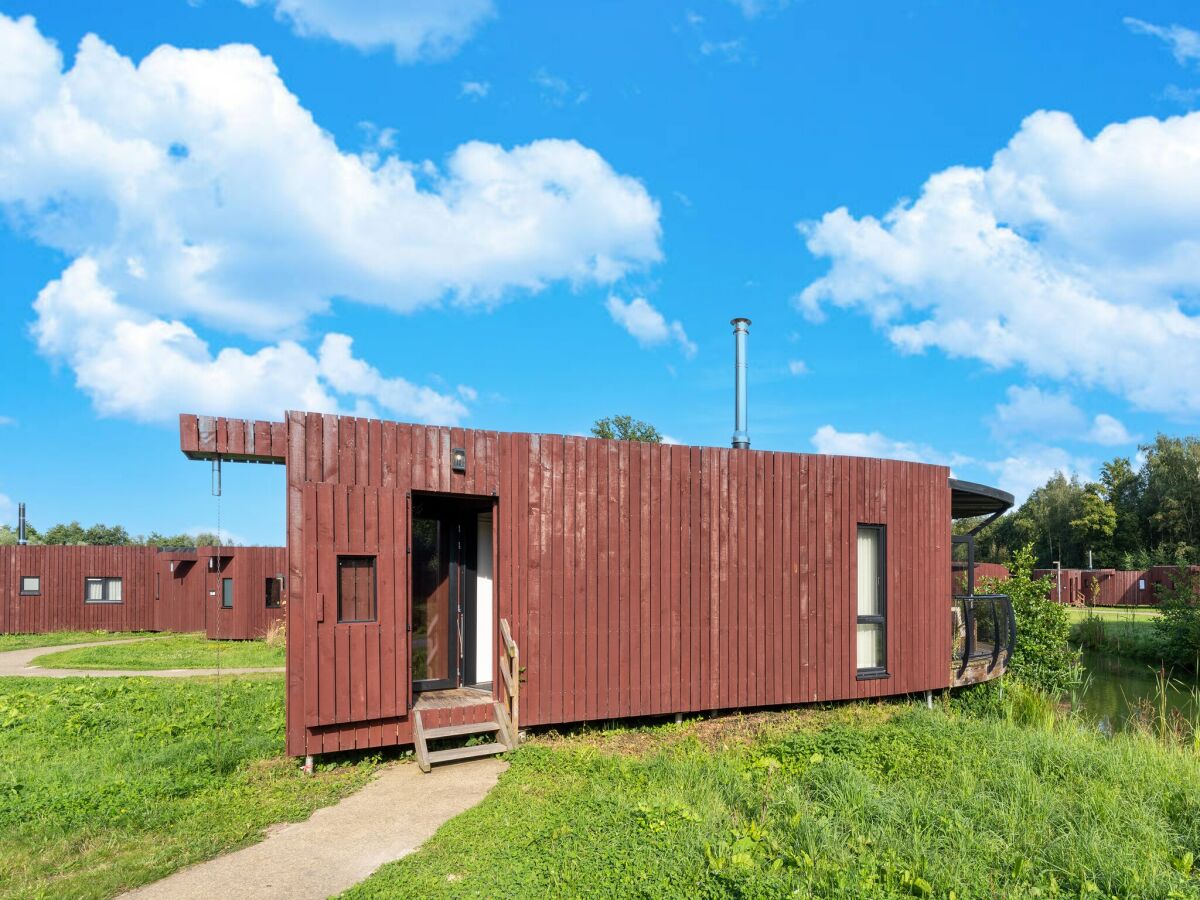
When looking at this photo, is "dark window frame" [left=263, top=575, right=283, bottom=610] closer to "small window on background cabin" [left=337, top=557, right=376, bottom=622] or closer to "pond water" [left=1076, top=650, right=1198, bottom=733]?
"small window on background cabin" [left=337, top=557, right=376, bottom=622]

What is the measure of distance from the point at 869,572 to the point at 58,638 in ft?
70.2

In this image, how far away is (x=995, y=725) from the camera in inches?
303

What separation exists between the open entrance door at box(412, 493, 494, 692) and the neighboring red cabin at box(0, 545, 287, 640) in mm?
15321

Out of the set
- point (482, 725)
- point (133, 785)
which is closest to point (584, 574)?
point (482, 725)

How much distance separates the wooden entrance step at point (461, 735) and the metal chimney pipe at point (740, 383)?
169 inches

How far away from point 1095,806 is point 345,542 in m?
6.19

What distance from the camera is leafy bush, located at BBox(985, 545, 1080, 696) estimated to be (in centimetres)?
1231

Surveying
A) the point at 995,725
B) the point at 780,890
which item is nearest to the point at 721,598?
the point at 995,725

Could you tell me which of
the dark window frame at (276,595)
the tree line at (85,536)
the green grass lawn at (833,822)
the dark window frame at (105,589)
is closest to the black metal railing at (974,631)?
the green grass lawn at (833,822)

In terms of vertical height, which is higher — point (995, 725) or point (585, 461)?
point (585, 461)

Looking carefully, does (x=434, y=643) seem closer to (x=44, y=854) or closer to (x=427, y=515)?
(x=427, y=515)

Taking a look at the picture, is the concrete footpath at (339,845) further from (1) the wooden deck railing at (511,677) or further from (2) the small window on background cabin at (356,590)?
(2) the small window on background cabin at (356,590)

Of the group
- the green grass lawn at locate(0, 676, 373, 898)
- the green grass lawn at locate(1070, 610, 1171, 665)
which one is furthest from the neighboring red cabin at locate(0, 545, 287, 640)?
the green grass lawn at locate(1070, 610, 1171, 665)

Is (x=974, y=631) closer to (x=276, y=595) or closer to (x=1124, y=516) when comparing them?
(x=276, y=595)
